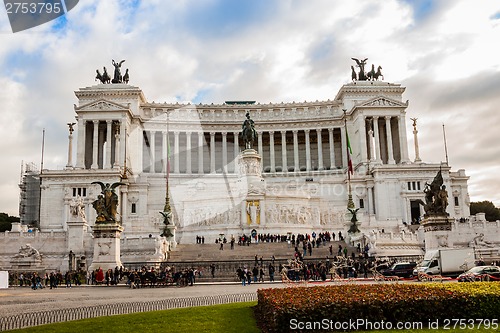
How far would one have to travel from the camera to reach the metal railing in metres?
17.1

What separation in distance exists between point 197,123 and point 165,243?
181 ft

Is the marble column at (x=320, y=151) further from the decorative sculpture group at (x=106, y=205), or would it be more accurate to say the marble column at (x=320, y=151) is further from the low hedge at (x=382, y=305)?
the low hedge at (x=382, y=305)

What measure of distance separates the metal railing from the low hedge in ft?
19.7

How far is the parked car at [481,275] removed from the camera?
27.6 meters

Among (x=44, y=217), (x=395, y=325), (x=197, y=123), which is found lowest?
(x=395, y=325)

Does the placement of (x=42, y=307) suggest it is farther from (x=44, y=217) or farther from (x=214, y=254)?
(x=44, y=217)

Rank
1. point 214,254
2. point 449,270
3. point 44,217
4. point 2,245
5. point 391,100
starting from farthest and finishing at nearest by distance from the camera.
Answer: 1. point 391,100
2. point 44,217
3. point 2,245
4. point 214,254
5. point 449,270

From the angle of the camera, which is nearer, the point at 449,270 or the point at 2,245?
the point at 449,270

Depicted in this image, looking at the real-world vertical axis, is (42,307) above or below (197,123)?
below

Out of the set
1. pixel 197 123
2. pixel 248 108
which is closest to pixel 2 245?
pixel 197 123

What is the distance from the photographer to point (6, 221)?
9862cm

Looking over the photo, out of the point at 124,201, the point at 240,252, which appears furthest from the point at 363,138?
the point at 240,252

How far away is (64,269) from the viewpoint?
1951 inches

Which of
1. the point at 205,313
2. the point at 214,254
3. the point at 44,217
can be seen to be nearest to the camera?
the point at 205,313
